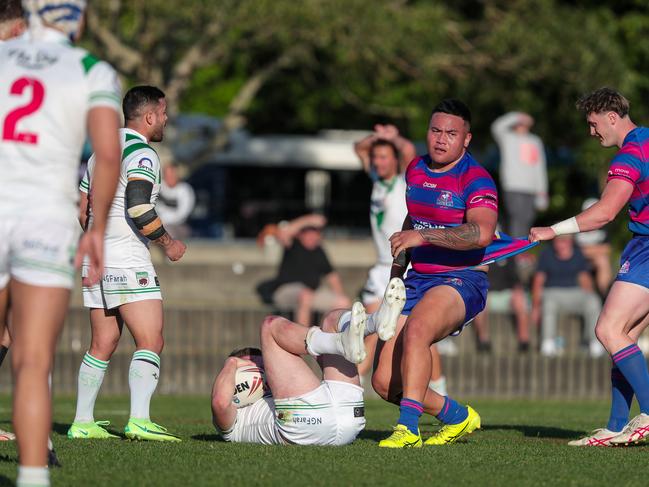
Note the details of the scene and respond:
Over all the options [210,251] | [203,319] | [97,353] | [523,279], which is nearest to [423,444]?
[97,353]

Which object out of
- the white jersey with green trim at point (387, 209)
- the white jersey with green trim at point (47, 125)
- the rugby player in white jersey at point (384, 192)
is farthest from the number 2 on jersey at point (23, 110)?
the white jersey with green trim at point (387, 209)

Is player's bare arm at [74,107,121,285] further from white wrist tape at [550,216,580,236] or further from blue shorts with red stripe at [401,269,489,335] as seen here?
white wrist tape at [550,216,580,236]

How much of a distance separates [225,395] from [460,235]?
1.75 metres

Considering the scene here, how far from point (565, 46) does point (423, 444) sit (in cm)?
1614

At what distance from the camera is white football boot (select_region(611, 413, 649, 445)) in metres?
8.21

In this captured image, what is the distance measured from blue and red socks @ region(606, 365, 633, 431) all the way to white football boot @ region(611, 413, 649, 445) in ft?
0.81

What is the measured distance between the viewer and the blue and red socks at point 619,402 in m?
8.58

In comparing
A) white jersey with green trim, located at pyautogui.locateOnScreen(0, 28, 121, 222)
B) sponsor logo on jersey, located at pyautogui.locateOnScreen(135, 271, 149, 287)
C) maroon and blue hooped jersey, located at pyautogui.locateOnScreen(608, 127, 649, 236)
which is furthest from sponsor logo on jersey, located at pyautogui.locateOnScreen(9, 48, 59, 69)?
maroon and blue hooped jersey, located at pyautogui.locateOnScreen(608, 127, 649, 236)

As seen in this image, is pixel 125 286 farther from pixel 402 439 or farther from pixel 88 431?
pixel 402 439

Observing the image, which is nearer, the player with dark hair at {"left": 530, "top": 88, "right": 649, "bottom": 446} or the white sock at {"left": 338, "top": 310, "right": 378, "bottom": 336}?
the white sock at {"left": 338, "top": 310, "right": 378, "bottom": 336}

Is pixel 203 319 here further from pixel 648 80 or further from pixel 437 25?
pixel 648 80

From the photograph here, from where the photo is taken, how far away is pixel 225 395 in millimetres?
7965

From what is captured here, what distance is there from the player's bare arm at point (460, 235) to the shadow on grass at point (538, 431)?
1.95 meters

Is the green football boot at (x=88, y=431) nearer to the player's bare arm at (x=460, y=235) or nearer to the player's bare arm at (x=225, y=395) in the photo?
the player's bare arm at (x=225, y=395)
